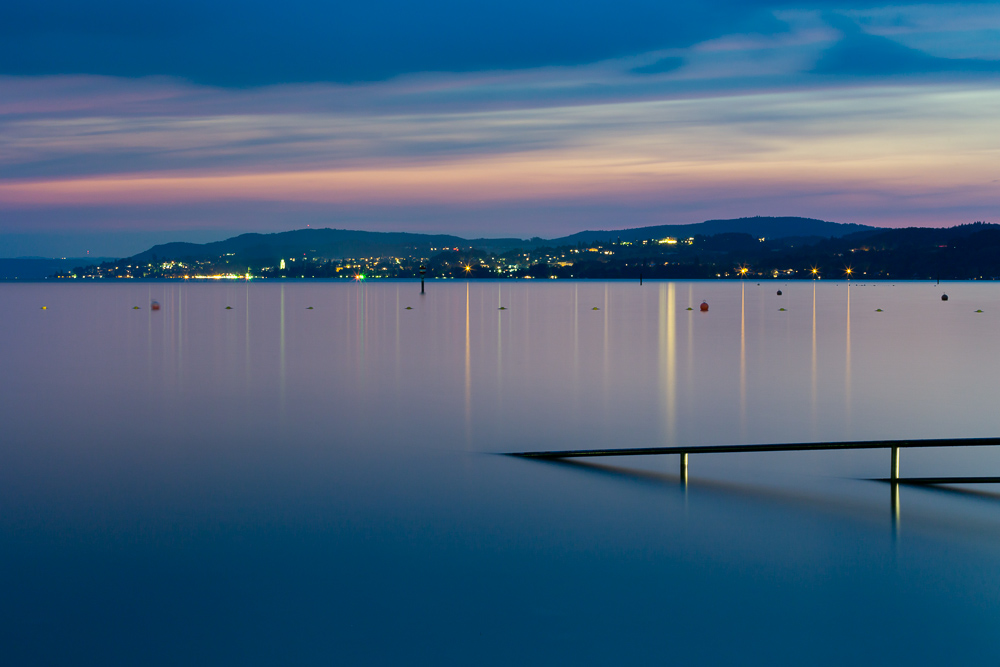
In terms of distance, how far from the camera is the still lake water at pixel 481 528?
25.4ft

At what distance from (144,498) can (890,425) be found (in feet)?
47.1

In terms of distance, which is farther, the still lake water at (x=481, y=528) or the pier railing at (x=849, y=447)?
the pier railing at (x=849, y=447)

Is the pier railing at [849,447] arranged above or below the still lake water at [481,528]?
above

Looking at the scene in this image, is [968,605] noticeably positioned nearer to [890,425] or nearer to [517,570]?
[517,570]

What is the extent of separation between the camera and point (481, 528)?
11117 mm

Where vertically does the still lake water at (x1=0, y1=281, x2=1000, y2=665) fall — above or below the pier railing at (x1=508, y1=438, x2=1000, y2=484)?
below

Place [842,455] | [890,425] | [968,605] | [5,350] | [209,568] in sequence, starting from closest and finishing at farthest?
[968,605] → [209,568] → [842,455] → [890,425] → [5,350]

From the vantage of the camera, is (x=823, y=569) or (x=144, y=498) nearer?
(x=823, y=569)

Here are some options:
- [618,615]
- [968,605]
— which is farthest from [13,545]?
[968,605]

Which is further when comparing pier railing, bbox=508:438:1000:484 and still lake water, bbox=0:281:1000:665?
pier railing, bbox=508:438:1000:484

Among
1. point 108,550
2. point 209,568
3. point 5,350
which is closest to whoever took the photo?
point 209,568

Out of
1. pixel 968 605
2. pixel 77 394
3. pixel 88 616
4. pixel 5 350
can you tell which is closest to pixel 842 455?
pixel 968 605

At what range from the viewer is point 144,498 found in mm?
12328

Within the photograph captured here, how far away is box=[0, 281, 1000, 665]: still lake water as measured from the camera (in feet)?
25.4
